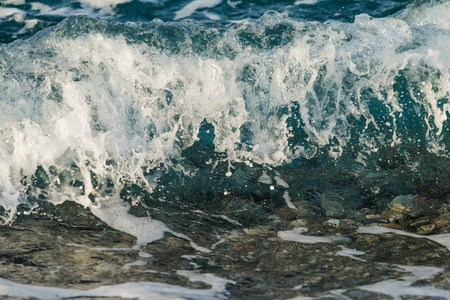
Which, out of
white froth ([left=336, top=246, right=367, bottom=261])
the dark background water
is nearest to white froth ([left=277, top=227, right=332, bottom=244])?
white froth ([left=336, top=246, right=367, bottom=261])

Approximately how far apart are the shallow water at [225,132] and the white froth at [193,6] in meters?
2.01

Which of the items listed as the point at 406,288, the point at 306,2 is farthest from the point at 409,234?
the point at 306,2

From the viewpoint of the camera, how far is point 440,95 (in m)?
5.46

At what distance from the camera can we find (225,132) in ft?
16.0

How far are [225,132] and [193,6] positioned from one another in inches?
149

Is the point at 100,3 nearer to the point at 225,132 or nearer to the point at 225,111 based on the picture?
the point at 225,111

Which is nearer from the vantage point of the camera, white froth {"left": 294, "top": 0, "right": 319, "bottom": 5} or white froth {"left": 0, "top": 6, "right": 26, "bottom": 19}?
white froth {"left": 0, "top": 6, "right": 26, "bottom": 19}

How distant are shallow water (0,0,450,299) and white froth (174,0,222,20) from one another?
2010 millimetres

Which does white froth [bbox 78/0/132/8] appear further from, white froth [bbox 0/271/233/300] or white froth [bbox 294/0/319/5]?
white froth [bbox 0/271/233/300]

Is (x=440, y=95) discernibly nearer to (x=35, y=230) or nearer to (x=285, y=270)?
(x=285, y=270)

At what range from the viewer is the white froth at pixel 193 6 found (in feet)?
25.1

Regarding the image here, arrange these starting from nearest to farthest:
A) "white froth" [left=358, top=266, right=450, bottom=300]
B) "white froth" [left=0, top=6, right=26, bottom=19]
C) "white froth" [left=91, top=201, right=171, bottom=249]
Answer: "white froth" [left=358, top=266, right=450, bottom=300] → "white froth" [left=91, top=201, right=171, bottom=249] → "white froth" [left=0, top=6, right=26, bottom=19]

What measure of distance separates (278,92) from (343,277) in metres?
2.77

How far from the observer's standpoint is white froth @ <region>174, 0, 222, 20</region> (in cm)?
764
